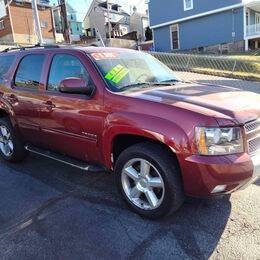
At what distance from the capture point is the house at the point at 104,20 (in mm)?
57062

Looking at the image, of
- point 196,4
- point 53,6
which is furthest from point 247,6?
point 53,6

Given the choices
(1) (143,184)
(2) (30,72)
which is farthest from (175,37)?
(1) (143,184)

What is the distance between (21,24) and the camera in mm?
46188

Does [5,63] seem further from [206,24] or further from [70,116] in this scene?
[206,24]

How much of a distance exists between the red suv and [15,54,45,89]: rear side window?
0.01 m

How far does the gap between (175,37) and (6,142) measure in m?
31.6

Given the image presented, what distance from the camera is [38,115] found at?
5.23 meters

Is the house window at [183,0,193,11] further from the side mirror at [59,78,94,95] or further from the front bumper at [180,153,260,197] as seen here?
the front bumper at [180,153,260,197]

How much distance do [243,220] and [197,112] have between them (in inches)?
49.4

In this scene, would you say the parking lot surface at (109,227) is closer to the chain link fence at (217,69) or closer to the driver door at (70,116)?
the driver door at (70,116)

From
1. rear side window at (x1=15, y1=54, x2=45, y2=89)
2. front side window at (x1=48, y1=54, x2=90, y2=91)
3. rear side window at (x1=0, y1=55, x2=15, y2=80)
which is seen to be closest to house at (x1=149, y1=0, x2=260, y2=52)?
rear side window at (x1=0, y1=55, x2=15, y2=80)

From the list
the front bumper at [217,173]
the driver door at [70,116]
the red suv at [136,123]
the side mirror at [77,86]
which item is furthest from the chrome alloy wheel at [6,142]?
the front bumper at [217,173]

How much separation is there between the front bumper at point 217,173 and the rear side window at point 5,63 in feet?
11.5

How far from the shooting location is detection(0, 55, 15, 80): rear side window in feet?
19.5
